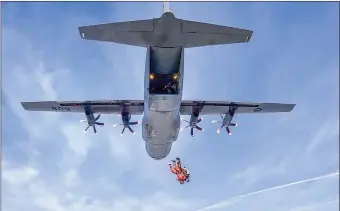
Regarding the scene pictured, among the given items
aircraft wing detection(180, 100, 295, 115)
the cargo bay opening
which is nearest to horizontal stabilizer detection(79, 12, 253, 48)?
the cargo bay opening

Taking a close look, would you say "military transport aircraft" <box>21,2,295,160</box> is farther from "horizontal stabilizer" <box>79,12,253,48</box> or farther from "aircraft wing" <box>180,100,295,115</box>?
"aircraft wing" <box>180,100,295,115</box>

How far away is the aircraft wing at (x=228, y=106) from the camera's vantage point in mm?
26188

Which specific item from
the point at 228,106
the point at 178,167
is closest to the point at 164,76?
the point at 228,106

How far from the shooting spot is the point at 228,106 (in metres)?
26.6

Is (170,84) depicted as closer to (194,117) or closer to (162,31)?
(162,31)

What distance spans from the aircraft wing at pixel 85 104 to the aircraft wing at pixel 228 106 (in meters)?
3.63

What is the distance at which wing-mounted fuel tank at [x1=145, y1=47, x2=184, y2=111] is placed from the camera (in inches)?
727

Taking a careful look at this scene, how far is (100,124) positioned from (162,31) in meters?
10.7

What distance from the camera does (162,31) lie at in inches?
684

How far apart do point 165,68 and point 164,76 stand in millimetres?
438

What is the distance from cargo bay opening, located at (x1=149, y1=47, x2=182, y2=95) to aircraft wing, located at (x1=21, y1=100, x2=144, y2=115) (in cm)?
689

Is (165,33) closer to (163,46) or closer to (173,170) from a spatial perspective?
(163,46)

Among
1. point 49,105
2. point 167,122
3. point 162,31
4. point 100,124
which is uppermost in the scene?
point 49,105

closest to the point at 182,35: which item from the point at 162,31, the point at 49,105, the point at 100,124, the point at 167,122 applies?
the point at 162,31
